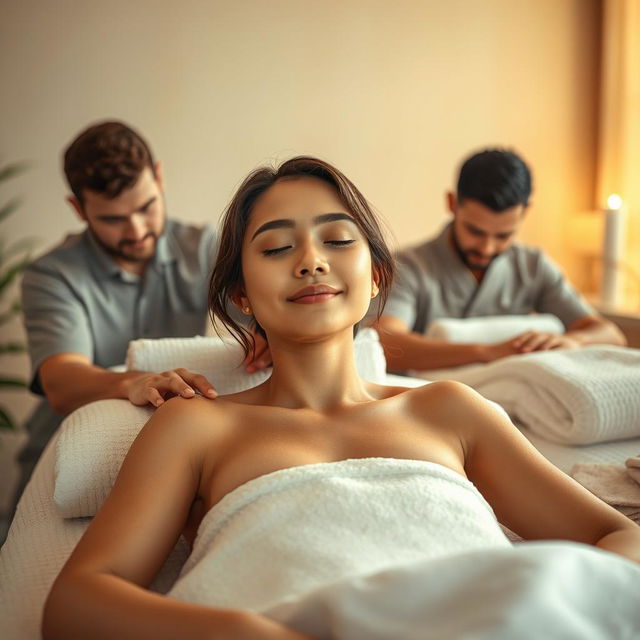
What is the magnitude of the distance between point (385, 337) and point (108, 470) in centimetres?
121

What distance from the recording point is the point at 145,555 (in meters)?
1.00

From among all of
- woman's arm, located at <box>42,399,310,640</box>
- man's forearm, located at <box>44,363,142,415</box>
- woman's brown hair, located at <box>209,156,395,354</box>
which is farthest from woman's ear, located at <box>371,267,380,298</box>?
man's forearm, located at <box>44,363,142,415</box>

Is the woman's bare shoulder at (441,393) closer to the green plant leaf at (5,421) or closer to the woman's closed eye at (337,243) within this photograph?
the woman's closed eye at (337,243)

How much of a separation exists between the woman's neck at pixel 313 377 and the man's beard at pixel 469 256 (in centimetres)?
136

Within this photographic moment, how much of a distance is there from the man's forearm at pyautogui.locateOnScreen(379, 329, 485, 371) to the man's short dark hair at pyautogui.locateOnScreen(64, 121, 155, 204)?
2.53ft

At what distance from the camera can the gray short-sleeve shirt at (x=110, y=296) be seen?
2123 millimetres

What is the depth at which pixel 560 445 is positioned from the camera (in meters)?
1.70

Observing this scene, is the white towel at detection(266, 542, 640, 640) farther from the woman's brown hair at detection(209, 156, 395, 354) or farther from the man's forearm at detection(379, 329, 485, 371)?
the man's forearm at detection(379, 329, 485, 371)

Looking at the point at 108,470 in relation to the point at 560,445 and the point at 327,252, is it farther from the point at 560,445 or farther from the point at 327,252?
the point at 560,445

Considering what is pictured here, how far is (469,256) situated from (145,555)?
176cm

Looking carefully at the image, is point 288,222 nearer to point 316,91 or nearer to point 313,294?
point 313,294

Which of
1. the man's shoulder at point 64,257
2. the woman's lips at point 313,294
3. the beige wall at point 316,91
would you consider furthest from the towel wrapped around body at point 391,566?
the beige wall at point 316,91

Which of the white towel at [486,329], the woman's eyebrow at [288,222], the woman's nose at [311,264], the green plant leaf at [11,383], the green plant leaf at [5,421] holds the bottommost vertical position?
the green plant leaf at [5,421]

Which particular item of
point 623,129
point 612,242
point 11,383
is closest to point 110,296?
point 11,383
